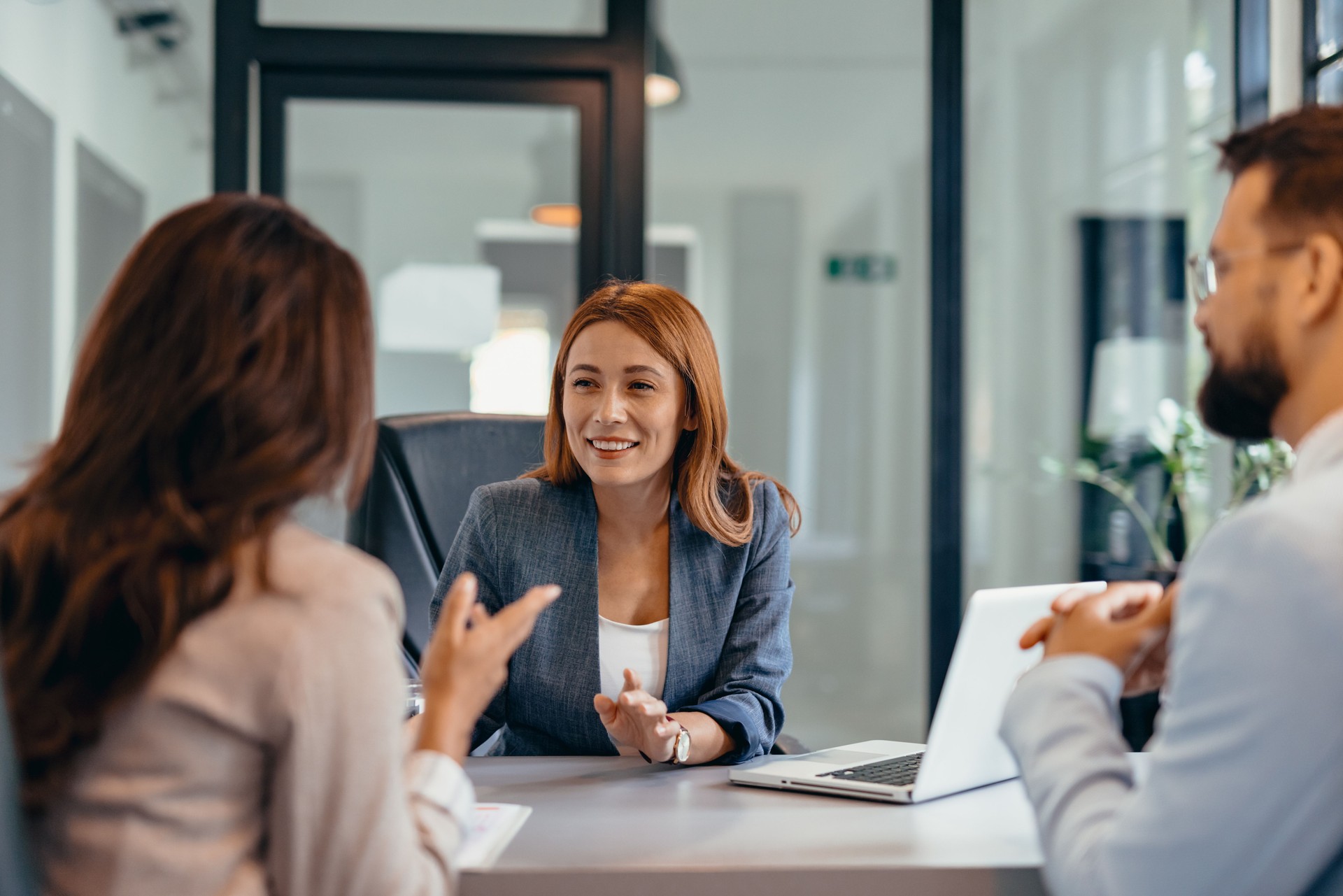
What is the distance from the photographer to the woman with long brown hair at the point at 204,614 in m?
0.79

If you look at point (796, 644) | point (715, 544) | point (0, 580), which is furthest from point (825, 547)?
point (0, 580)

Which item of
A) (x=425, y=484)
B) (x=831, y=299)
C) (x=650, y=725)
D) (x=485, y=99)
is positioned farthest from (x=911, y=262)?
(x=650, y=725)

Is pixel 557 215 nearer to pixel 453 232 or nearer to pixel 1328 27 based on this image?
pixel 453 232

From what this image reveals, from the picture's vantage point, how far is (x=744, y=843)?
104cm

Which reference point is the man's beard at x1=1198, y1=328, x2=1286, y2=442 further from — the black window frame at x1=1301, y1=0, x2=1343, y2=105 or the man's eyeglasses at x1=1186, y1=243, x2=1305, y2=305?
the black window frame at x1=1301, y1=0, x2=1343, y2=105

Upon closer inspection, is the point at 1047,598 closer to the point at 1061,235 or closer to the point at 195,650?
the point at 195,650

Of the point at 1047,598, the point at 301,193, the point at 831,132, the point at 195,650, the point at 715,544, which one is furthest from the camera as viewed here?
the point at 831,132

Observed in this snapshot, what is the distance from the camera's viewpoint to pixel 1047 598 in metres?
1.18

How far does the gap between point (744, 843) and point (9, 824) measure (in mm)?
605

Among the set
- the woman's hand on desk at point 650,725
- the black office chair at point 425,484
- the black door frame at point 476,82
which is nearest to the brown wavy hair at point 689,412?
the black office chair at point 425,484

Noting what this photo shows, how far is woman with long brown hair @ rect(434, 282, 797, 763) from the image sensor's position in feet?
5.56

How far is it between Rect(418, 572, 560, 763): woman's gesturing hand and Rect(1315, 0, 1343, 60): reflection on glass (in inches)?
113

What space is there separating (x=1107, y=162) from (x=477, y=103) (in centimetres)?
200

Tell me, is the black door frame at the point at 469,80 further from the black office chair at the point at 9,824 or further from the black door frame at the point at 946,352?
the black office chair at the point at 9,824
